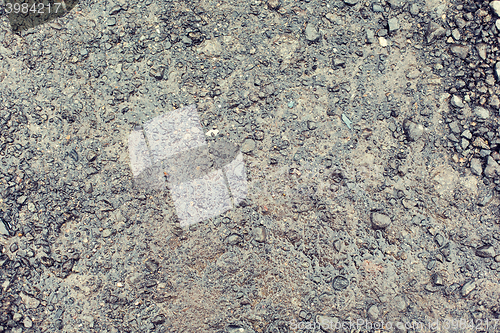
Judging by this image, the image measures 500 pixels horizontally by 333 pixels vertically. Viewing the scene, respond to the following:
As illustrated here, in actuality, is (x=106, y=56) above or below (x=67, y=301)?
above

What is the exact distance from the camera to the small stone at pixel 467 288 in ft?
6.41

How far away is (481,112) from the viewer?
204 cm

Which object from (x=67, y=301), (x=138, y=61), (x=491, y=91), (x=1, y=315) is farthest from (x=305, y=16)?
(x=1, y=315)

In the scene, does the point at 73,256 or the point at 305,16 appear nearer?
the point at 73,256

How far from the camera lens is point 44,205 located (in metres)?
2.03

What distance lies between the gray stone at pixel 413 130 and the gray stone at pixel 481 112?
0.36 m

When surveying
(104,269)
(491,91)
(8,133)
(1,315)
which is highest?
(8,133)

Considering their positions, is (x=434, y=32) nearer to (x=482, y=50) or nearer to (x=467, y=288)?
(x=482, y=50)

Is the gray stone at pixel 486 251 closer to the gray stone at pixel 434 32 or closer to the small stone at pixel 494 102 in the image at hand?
the small stone at pixel 494 102

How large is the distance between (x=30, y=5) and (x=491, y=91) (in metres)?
3.13

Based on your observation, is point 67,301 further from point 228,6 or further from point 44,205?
point 228,6

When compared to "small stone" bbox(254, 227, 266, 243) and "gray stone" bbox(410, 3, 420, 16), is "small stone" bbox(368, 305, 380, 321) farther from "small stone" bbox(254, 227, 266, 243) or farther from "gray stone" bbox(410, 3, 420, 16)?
"gray stone" bbox(410, 3, 420, 16)

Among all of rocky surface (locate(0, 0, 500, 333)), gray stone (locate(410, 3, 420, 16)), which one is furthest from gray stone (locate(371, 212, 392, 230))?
gray stone (locate(410, 3, 420, 16))

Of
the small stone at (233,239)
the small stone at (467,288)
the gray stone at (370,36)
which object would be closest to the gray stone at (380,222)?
the small stone at (467,288)
